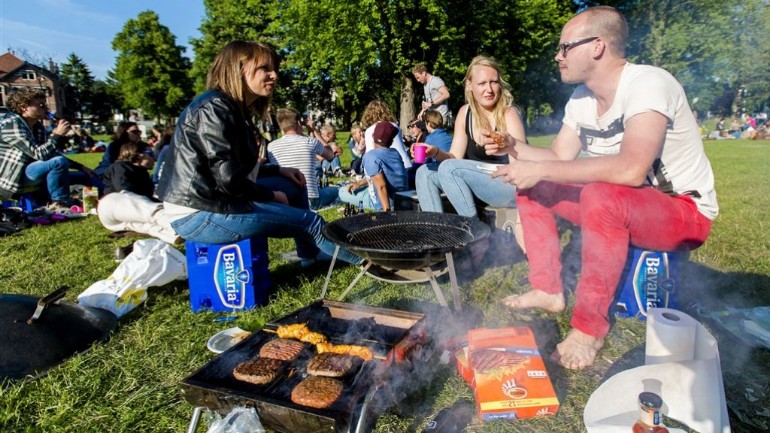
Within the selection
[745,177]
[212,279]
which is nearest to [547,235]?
[212,279]

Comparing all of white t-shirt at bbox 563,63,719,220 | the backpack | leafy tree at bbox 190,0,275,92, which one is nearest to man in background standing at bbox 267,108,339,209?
the backpack

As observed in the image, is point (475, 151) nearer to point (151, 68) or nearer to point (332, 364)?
point (332, 364)

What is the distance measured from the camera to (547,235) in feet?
10.5

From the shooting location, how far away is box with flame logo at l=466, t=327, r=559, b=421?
6.52 feet

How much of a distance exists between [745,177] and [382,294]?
9.74m

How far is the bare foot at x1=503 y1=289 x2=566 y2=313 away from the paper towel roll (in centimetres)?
125

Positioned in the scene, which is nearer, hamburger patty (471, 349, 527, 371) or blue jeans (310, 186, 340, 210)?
hamburger patty (471, 349, 527, 371)

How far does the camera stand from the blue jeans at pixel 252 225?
310cm

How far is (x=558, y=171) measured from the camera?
252cm

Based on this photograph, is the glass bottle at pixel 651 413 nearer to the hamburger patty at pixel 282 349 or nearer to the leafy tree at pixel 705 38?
the hamburger patty at pixel 282 349

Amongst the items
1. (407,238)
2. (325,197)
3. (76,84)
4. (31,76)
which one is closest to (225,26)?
(325,197)

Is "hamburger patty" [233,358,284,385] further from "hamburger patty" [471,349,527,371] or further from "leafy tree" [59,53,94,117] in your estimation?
"leafy tree" [59,53,94,117]

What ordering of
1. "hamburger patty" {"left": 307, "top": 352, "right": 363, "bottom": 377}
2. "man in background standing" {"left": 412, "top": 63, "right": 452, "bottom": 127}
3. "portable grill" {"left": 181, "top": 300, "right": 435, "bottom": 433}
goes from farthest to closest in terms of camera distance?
"man in background standing" {"left": 412, "top": 63, "right": 452, "bottom": 127} < "hamburger patty" {"left": 307, "top": 352, "right": 363, "bottom": 377} < "portable grill" {"left": 181, "top": 300, "right": 435, "bottom": 433}

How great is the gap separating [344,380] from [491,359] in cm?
74
